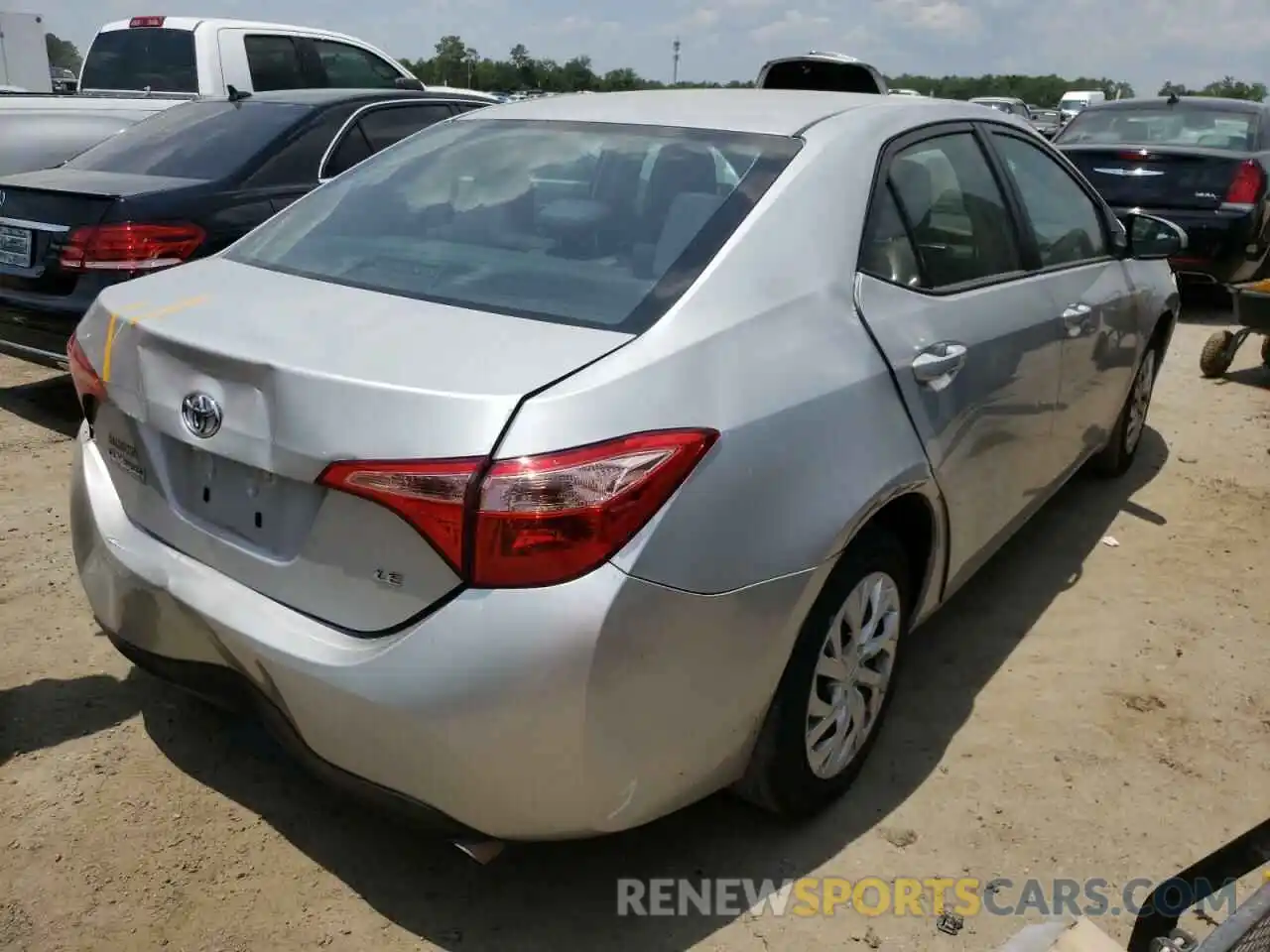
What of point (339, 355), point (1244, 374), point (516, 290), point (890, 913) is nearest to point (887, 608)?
point (890, 913)

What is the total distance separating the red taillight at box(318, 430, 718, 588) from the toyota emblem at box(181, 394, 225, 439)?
0.38 metres

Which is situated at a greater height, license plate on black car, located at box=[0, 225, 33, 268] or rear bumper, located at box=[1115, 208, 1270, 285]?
license plate on black car, located at box=[0, 225, 33, 268]

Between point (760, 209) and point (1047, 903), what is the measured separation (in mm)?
1644

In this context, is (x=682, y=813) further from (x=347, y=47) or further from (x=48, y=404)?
(x=347, y=47)

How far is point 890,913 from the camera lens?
A: 7.86 feet

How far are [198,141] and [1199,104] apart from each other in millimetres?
8293

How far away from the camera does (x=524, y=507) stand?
1812 millimetres

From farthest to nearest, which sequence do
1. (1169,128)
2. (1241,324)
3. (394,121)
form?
(1169,128) < (1241,324) < (394,121)

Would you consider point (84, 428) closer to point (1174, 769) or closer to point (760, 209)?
point (760, 209)

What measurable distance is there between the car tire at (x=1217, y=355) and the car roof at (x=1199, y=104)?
141 inches

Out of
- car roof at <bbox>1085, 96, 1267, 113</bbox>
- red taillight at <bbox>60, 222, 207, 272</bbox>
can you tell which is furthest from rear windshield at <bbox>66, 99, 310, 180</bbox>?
car roof at <bbox>1085, 96, 1267, 113</bbox>

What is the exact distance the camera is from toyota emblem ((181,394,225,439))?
207cm

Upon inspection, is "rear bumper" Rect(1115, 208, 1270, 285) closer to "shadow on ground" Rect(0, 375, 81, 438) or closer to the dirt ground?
the dirt ground

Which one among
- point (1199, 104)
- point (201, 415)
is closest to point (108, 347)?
point (201, 415)
